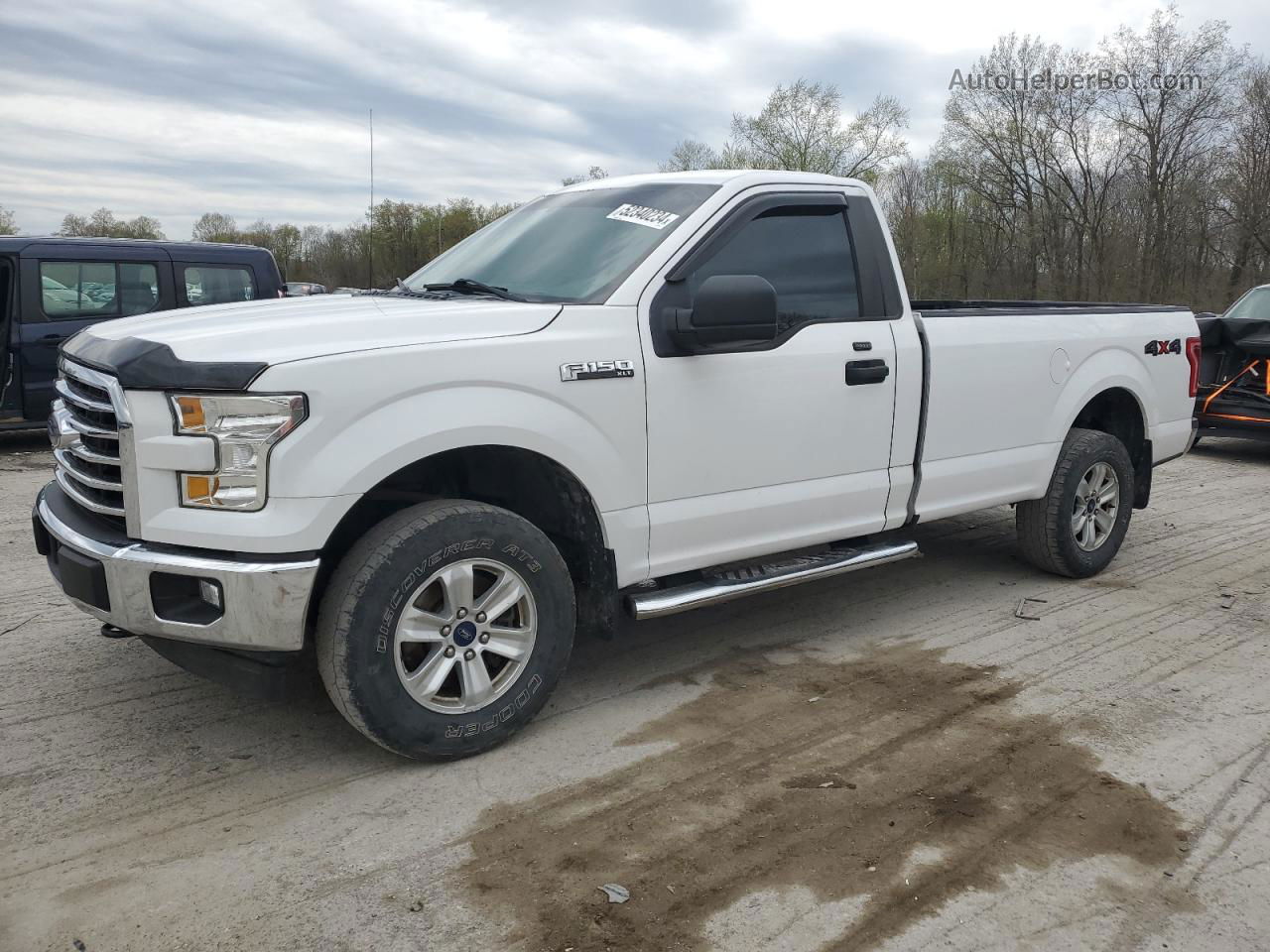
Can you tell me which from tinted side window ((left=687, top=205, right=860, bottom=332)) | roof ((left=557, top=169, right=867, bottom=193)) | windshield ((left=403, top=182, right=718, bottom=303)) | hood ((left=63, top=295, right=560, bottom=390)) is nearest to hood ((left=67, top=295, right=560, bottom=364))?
hood ((left=63, top=295, right=560, bottom=390))

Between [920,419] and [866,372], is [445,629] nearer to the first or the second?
[866,372]

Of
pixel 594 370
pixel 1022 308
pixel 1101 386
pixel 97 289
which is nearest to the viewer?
pixel 594 370

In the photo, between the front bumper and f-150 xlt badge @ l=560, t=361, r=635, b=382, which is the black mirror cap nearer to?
f-150 xlt badge @ l=560, t=361, r=635, b=382

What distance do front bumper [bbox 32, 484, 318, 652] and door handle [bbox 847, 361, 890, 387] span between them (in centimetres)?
235

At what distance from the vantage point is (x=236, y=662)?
10.5ft

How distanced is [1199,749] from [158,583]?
11.4 feet

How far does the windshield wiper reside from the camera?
4.01 metres

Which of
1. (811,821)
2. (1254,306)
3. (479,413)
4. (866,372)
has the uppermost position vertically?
(1254,306)

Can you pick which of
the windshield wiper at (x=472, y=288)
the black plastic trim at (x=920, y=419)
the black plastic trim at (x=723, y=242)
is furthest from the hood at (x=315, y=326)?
the black plastic trim at (x=920, y=419)

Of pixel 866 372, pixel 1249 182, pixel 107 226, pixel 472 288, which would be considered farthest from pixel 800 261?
pixel 107 226

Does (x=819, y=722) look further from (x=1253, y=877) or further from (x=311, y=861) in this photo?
(x=311, y=861)

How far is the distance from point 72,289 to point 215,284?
4.40 ft

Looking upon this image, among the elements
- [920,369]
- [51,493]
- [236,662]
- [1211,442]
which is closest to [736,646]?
[920,369]

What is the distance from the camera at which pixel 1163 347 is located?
6.02 m
